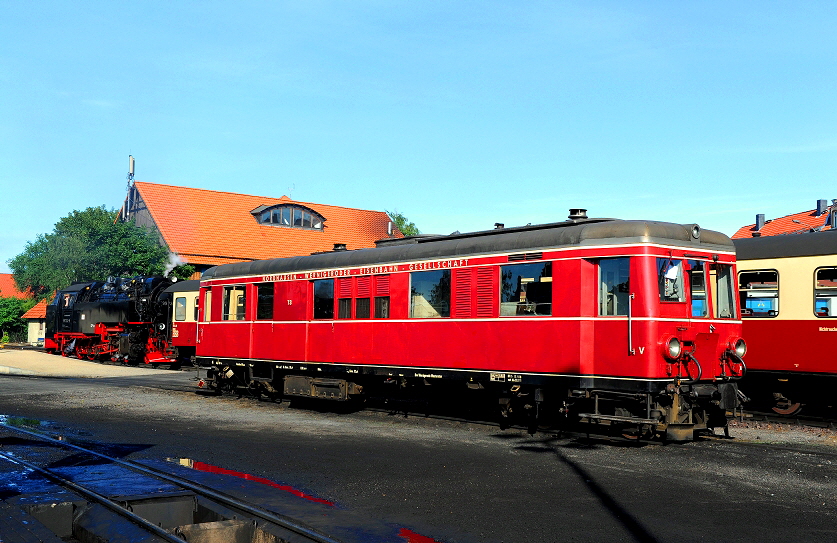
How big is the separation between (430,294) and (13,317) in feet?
192

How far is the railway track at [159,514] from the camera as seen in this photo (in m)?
7.56

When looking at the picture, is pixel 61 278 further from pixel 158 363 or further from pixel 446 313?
pixel 446 313

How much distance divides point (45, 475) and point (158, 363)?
25661 mm

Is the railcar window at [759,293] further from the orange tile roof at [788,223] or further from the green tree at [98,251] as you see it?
the green tree at [98,251]

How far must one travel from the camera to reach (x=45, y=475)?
10.1 m

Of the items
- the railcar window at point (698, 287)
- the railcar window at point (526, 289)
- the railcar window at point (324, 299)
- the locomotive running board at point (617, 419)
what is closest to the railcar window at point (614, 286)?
the railcar window at point (526, 289)

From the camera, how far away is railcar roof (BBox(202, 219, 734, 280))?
12.7 meters

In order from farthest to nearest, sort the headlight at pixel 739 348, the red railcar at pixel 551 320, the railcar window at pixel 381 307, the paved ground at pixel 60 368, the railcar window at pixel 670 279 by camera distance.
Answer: the paved ground at pixel 60 368 → the railcar window at pixel 381 307 → the headlight at pixel 739 348 → the railcar window at pixel 670 279 → the red railcar at pixel 551 320

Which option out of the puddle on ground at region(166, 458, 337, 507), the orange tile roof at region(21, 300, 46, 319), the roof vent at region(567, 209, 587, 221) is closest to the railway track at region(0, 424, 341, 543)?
the puddle on ground at region(166, 458, 337, 507)

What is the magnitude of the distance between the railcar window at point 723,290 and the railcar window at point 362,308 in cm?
678

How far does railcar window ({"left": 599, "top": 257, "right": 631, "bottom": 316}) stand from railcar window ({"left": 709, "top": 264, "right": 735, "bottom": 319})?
176 centimetres

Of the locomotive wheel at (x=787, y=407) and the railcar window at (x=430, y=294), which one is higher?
the railcar window at (x=430, y=294)

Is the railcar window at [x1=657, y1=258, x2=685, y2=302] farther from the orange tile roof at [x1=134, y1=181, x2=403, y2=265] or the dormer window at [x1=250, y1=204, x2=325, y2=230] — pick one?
the dormer window at [x1=250, y1=204, x2=325, y2=230]

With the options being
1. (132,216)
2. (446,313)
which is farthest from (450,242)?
(132,216)
